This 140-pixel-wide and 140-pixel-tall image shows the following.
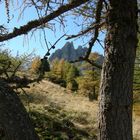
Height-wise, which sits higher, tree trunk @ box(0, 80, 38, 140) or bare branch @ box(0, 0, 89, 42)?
bare branch @ box(0, 0, 89, 42)

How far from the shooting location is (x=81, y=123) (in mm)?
19594

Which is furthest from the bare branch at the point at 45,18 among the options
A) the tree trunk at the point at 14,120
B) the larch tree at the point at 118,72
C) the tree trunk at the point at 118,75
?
the tree trunk at the point at 14,120

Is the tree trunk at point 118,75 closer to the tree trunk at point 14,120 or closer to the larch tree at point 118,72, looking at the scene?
the larch tree at point 118,72

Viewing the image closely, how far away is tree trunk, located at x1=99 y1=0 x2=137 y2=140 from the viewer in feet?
13.1

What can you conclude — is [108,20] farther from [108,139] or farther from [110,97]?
[108,139]

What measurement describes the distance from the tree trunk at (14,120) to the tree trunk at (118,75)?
3.88 ft

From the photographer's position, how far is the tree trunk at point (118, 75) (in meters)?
3.99

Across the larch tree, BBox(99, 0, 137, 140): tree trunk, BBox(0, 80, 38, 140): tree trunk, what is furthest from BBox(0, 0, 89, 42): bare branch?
BBox(0, 80, 38, 140): tree trunk

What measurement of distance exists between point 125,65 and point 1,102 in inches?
56.7

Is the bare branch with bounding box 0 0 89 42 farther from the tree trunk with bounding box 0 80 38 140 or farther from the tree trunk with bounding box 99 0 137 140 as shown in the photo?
the tree trunk with bounding box 0 80 38 140

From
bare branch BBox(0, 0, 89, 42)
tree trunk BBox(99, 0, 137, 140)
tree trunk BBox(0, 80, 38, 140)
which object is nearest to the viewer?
tree trunk BBox(0, 80, 38, 140)

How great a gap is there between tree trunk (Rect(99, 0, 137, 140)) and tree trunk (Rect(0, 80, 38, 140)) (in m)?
1.18

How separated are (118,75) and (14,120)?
4.49 feet

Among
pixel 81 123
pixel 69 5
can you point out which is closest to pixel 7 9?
pixel 69 5
